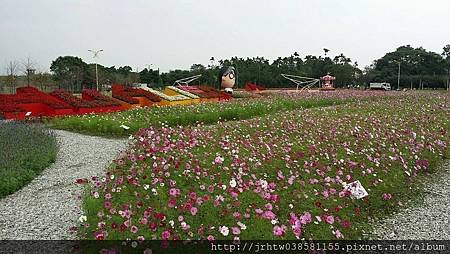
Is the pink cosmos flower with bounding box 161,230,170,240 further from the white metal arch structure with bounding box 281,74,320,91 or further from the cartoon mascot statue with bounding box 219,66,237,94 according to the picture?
the white metal arch structure with bounding box 281,74,320,91

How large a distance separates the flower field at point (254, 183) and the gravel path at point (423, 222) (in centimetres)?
24

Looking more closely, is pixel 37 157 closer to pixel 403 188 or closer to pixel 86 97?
pixel 403 188

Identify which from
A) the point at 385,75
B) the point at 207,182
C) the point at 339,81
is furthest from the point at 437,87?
the point at 207,182

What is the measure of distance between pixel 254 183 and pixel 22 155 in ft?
16.2

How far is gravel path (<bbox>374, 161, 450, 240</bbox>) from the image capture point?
5.10 m

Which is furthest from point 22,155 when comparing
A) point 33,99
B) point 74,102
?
point 74,102

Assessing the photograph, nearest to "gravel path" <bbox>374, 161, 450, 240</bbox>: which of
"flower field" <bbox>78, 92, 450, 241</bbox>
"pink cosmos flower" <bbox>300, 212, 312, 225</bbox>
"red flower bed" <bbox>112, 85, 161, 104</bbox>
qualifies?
"flower field" <bbox>78, 92, 450, 241</bbox>

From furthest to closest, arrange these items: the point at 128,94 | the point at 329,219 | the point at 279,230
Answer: the point at 128,94 → the point at 329,219 → the point at 279,230

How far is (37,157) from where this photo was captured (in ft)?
26.1

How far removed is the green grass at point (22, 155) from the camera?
21.9 feet

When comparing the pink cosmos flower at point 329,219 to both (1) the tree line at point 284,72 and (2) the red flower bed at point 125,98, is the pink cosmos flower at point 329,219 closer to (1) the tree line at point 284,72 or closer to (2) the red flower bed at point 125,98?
(2) the red flower bed at point 125,98

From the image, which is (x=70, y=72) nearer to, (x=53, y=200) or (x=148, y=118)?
(x=148, y=118)

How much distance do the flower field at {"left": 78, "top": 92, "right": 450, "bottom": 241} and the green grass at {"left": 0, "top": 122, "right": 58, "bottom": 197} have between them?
1.34 meters

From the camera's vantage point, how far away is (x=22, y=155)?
7809mm
